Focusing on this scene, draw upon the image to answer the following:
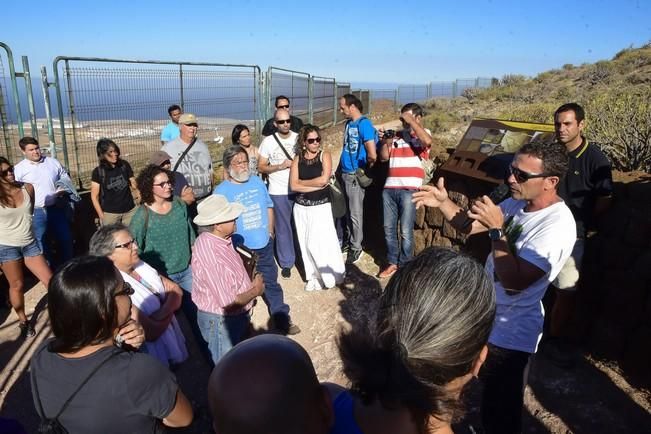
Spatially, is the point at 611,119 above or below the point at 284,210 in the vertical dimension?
above

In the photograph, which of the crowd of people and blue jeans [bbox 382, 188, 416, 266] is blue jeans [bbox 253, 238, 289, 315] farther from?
blue jeans [bbox 382, 188, 416, 266]

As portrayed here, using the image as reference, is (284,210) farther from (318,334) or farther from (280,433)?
(280,433)

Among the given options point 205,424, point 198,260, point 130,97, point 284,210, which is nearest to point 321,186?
point 284,210

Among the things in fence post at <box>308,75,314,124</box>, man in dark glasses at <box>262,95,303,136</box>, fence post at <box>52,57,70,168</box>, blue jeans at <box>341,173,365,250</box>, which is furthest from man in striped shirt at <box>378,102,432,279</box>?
fence post at <box>308,75,314,124</box>

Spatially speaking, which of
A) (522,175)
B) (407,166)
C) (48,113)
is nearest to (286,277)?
(407,166)

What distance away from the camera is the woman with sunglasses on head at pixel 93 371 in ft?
5.30

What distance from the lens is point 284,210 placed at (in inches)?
203

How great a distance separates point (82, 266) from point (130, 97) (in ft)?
18.5

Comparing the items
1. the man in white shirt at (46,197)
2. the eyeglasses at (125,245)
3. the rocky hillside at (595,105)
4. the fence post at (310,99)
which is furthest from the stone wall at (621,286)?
the fence post at (310,99)

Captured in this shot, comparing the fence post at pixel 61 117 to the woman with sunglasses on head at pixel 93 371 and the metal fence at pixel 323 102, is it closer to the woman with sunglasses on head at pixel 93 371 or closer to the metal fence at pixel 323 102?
the woman with sunglasses on head at pixel 93 371

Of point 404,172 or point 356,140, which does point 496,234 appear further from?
point 356,140

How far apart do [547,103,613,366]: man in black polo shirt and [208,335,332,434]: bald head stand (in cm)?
310

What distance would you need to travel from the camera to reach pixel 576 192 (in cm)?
346

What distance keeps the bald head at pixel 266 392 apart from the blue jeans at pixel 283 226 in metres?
4.15
